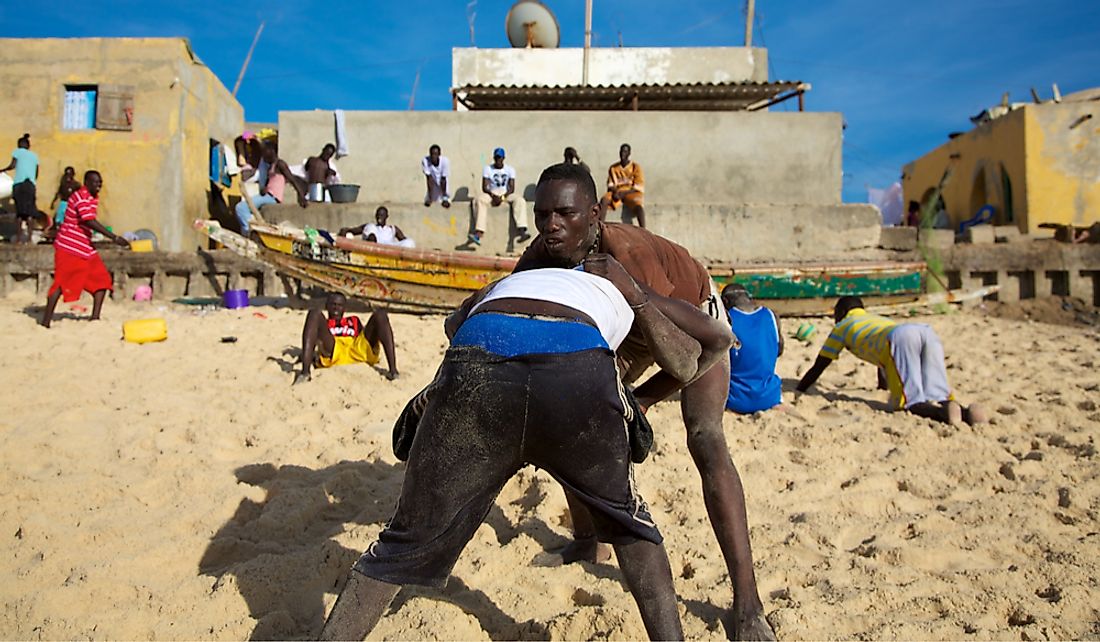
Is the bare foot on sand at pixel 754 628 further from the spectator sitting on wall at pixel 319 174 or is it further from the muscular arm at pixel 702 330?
the spectator sitting on wall at pixel 319 174

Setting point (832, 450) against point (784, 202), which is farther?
point (784, 202)

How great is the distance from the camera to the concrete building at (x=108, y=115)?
38.8 ft

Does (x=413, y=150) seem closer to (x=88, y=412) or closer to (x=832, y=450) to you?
(x=88, y=412)

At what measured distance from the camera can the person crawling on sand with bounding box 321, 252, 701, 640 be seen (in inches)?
66.3

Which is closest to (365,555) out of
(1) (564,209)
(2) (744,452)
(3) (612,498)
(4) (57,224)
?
(3) (612,498)

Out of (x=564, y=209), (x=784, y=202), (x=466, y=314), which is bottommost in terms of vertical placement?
(x=466, y=314)

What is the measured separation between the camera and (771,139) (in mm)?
11773

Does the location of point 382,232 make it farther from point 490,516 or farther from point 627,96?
point 490,516

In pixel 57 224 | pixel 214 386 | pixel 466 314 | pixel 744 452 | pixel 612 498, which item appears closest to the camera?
pixel 612 498

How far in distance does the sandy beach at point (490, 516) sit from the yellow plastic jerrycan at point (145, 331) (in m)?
0.80

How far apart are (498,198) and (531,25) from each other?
Answer: 629 centimetres

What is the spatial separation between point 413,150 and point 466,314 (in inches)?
409

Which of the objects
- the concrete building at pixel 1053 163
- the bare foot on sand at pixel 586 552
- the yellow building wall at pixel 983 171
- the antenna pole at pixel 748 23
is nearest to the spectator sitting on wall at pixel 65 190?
the bare foot on sand at pixel 586 552

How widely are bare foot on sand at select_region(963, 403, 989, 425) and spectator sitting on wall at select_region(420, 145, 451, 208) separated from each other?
310 inches
